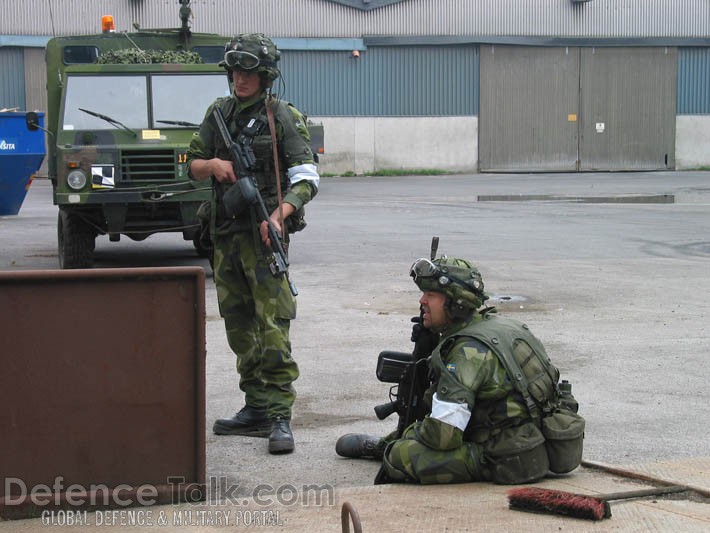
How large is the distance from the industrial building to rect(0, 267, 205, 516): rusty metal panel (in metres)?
31.2

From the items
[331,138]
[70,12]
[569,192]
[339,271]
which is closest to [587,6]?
[331,138]

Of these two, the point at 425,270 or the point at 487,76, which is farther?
the point at 487,76

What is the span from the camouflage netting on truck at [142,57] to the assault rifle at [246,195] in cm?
674

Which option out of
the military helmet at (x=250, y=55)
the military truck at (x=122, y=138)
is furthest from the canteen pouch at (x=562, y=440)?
the military truck at (x=122, y=138)

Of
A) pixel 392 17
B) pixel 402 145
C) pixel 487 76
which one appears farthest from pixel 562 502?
pixel 487 76

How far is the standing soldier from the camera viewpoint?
5.21 metres

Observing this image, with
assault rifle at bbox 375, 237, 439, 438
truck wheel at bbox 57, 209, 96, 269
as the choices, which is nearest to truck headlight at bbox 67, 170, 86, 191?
truck wheel at bbox 57, 209, 96, 269

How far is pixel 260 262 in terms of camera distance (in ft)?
17.1

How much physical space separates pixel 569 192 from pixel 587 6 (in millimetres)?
13230

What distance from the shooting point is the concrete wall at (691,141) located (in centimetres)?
3700

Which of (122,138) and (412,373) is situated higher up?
(122,138)

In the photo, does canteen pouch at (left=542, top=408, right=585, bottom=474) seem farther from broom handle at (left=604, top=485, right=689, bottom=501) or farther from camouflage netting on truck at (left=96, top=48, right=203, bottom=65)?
camouflage netting on truck at (left=96, top=48, right=203, bottom=65)

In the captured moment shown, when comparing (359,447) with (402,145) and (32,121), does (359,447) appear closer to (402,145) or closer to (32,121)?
(32,121)

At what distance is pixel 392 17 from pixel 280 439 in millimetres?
31431
